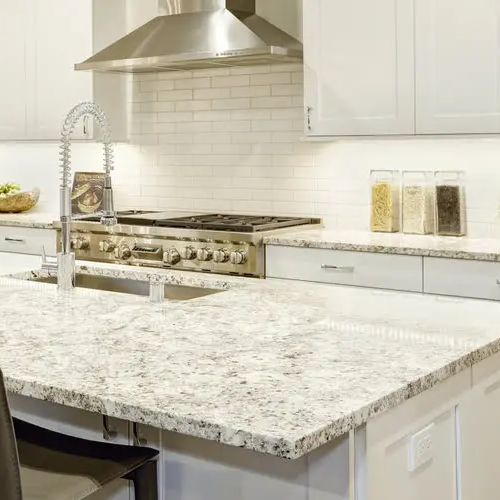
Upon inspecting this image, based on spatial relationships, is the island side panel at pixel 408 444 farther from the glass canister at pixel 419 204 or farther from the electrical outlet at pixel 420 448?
the glass canister at pixel 419 204

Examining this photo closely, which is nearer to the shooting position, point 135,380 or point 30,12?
point 135,380

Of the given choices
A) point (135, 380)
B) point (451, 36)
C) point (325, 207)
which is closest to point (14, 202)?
point (325, 207)

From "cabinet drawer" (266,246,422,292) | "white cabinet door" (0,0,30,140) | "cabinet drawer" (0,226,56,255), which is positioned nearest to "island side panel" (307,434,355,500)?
"cabinet drawer" (266,246,422,292)

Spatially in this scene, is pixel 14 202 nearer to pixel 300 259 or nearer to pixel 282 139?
pixel 282 139

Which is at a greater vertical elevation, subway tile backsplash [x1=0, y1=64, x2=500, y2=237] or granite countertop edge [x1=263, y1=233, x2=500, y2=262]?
subway tile backsplash [x1=0, y1=64, x2=500, y2=237]

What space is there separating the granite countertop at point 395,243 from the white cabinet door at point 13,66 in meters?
2.19

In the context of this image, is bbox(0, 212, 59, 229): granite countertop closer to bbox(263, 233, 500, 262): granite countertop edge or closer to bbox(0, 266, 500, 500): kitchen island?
bbox(263, 233, 500, 262): granite countertop edge

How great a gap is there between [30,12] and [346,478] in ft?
15.4

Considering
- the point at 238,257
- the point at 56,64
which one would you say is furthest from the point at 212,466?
the point at 56,64

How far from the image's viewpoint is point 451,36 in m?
4.02

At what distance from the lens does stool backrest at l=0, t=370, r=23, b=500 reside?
1.41m

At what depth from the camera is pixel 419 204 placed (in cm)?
450

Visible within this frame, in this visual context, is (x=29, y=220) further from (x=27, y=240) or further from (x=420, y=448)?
(x=420, y=448)

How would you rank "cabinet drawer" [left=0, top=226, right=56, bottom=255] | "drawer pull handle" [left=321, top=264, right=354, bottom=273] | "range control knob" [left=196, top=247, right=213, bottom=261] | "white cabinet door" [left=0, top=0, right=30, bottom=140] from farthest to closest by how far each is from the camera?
"white cabinet door" [left=0, top=0, right=30, bottom=140], "cabinet drawer" [left=0, top=226, right=56, bottom=255], "range control knob" [left=196, top=247, right=213, bottom=261], "drawer pull handle" [left=321, top=264, right=354, bottom=273]
